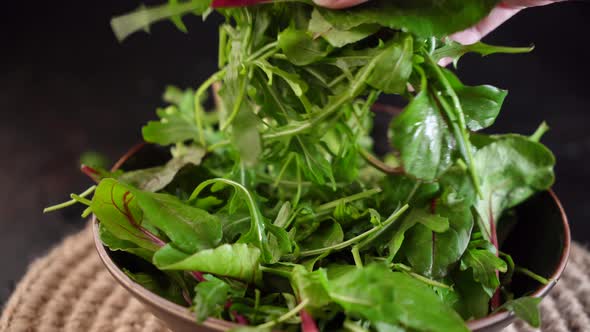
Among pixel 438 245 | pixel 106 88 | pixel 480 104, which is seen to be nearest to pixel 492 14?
pixel 480 104

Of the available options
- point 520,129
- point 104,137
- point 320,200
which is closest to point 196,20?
point 104,137

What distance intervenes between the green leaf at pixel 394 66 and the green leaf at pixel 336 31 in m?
0.02

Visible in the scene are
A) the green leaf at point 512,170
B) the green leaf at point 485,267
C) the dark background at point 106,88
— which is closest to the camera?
the green leaf at point 485,267

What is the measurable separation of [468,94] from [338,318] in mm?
188

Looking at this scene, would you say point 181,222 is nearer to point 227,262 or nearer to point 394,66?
point 227,262

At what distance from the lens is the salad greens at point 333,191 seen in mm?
416

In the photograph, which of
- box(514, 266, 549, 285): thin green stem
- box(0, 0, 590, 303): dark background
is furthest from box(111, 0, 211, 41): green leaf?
box(0, 0, 590, 303): dark background

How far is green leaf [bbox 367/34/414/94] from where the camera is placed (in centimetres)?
41

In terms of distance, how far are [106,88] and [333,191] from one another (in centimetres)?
76

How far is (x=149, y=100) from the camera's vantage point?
1.18 m

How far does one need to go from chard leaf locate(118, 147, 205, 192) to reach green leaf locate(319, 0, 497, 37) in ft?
0.72

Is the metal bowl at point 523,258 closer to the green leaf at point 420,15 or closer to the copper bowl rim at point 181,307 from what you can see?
the copper bowl rim at point 181,307

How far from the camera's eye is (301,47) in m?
0.44

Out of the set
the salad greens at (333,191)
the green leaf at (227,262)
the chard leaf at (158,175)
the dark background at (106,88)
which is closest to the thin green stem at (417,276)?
the salad greens at (333,191)
